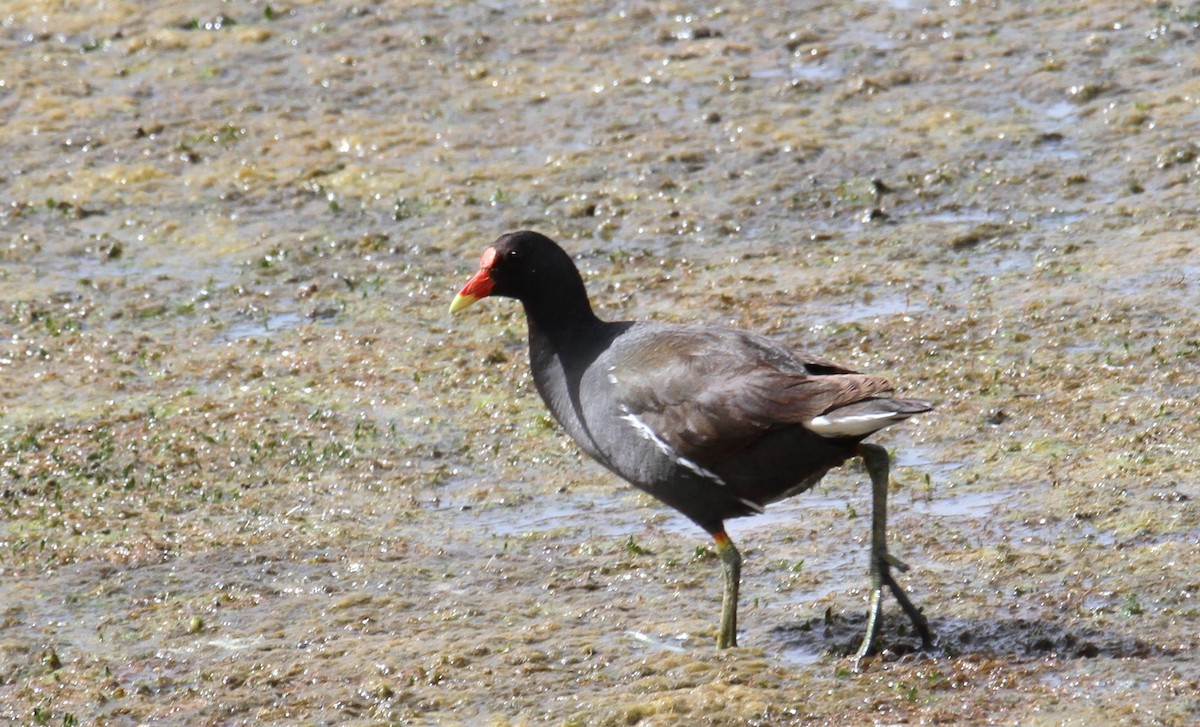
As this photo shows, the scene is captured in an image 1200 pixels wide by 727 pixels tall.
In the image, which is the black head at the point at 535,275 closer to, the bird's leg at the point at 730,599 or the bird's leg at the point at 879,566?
the bird's leg at the point at 730,599

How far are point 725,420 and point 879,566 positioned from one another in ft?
1.77

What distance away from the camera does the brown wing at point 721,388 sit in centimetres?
421

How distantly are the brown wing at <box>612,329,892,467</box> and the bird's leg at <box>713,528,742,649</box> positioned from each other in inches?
10.2

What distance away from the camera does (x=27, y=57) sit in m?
9.52

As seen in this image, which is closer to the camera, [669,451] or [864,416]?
[864,416]

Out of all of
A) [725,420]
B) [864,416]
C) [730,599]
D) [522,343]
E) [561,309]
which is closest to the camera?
[864,416]

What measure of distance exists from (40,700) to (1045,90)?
5.55 meters

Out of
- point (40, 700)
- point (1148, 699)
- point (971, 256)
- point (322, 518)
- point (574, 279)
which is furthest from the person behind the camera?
point (971, 256)

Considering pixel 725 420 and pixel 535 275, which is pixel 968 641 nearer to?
pixel 725 420

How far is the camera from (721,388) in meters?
4.38

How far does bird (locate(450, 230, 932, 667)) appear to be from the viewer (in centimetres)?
421

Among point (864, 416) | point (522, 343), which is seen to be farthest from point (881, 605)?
point (522, 343)

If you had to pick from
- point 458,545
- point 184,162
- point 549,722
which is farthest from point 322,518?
point 184,162

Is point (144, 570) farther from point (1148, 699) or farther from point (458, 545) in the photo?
point (1148, 699)
